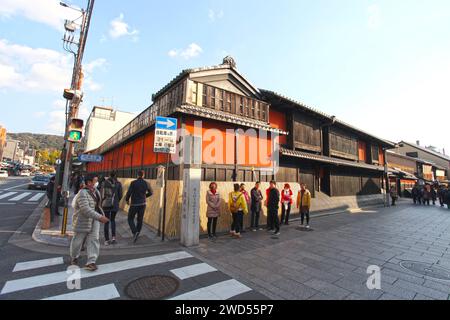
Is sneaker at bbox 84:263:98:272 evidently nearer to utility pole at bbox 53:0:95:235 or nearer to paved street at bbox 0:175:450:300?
paved street at bbox 0:175:450:300

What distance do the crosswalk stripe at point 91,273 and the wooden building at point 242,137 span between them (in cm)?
184

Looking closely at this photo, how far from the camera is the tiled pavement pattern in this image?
381 centimetres

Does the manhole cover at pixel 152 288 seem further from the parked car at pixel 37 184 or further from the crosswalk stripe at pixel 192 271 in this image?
the parked car at pixel 37 184

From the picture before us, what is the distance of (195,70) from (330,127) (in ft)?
42.1

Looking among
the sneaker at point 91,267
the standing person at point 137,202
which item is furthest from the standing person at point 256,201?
the sneaker at point 91,267

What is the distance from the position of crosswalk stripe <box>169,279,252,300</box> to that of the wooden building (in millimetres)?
3622

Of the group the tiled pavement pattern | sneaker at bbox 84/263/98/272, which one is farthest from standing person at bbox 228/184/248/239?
sneaker at bbox 84/263/98/272

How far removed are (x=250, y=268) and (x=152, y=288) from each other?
219 centimetres

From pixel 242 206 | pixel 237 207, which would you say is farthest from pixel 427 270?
pixel 237 207

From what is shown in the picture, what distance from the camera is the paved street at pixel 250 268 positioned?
3.66 m

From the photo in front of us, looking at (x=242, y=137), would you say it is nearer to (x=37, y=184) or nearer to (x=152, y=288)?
(x=152, y=288)

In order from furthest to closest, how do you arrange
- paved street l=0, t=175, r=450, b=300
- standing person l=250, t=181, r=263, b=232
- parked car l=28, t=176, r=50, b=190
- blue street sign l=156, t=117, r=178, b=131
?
parked car l=28, t=176, r=50, b=190 < standing person l=250, t=181, r=263, b=232 < blue street sign l=156, t=117, r=178, b=131 < paved street l=0, t=175, r=450, b=300
